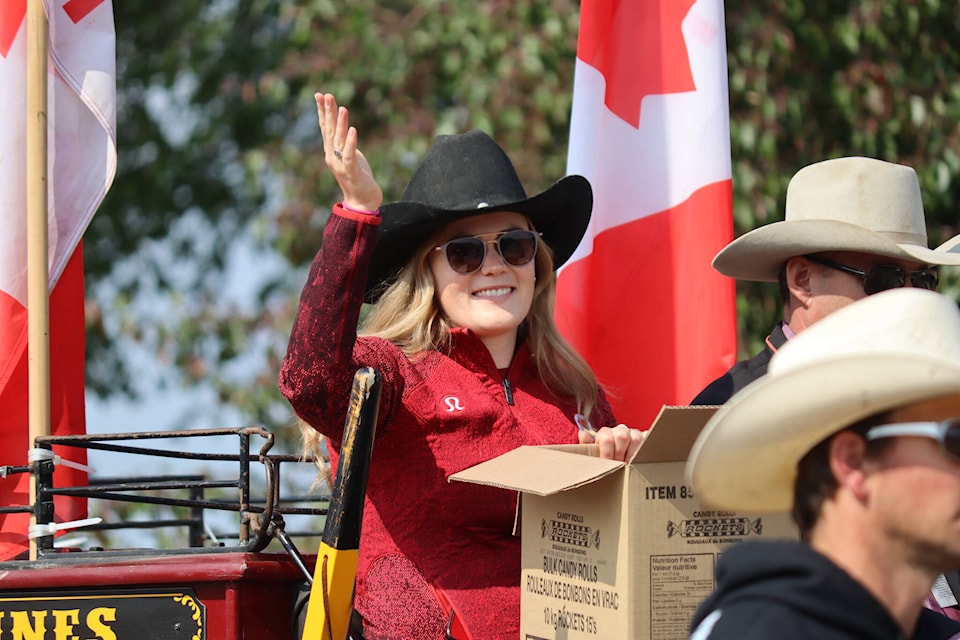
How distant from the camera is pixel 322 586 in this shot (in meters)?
3.24

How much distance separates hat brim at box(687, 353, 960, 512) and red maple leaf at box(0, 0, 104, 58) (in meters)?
3.49

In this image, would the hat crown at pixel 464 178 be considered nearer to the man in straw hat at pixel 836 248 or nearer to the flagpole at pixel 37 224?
the man in straw hat at pixel 836 248

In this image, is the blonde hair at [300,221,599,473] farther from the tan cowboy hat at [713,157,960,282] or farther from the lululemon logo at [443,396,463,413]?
the tan cowboy hat at [713,157,960,282]

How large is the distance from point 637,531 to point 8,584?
1.80 metres

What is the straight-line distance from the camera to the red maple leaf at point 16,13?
482 cm

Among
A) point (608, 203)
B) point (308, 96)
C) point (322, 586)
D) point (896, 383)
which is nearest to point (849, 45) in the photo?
point (608, 203)

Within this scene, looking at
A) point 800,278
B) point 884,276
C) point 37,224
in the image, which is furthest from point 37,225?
point 884,276

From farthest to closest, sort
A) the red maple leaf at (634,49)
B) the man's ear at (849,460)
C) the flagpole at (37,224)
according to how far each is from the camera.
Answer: the red maple leaf at (634,49) → the flagpole at (37,224) → the man's ear at (849,460)

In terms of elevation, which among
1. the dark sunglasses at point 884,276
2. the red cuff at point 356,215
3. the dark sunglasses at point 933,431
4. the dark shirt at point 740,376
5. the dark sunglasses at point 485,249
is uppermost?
the red cuff at point 356,215

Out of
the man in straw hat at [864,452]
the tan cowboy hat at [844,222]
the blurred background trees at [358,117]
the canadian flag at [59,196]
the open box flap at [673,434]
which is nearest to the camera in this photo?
the man in straw hat at [864,452]

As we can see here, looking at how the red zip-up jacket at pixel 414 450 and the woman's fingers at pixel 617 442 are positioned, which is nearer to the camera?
the woman's fingers at pixel 617 442

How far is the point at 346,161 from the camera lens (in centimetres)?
341

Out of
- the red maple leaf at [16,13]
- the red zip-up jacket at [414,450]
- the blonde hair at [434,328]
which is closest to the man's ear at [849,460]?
the red zip-up jacket at [414,450]

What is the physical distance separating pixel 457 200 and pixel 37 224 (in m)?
1.48
